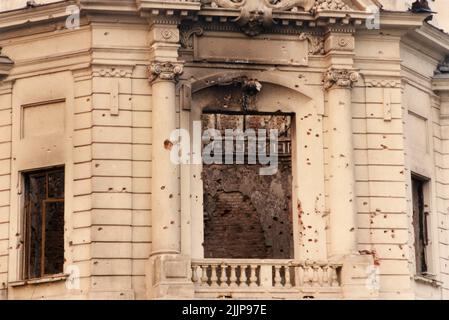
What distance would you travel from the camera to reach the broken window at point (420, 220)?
1100 inches

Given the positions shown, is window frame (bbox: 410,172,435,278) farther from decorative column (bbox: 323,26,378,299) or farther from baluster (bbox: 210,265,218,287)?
baluster (bbox: 210,265,218,287)

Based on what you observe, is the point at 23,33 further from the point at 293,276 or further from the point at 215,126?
the point at 215,126

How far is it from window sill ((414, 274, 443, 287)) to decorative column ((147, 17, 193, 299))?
189 inches

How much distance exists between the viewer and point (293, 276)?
84.2 feet

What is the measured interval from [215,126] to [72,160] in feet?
33.2

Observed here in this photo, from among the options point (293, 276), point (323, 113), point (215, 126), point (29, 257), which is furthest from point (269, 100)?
point (215, 126)

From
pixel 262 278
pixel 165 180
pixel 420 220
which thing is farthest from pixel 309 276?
pixel 420 220

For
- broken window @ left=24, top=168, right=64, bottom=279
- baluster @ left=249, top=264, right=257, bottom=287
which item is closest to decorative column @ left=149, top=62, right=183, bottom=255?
baluster @ left=249, top=264, right=257, bottom=287

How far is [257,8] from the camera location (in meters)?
26.3

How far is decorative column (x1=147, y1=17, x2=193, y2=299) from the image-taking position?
80.9 feet

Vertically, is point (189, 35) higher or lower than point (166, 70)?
higher

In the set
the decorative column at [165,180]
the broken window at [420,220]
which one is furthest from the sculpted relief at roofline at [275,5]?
the broken window at [420,220]

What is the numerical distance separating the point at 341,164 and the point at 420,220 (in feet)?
9.90

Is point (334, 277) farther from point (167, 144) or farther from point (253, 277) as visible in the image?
point (167, 144)
